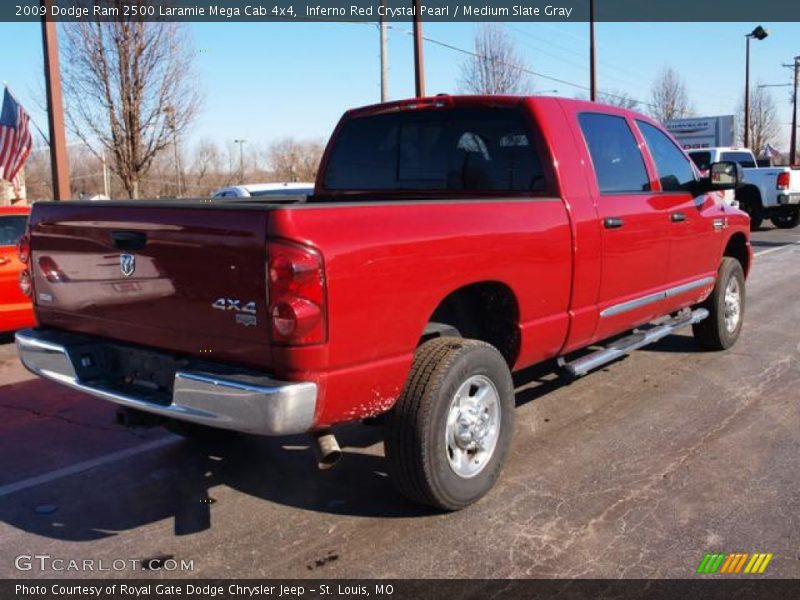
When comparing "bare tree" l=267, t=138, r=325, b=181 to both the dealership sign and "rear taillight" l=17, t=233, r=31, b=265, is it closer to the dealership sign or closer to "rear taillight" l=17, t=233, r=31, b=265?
the dealership sign

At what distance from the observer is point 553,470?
14.2 feet

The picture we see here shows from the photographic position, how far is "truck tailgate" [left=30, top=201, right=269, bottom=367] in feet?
10.2

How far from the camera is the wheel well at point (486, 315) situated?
13.6 feet

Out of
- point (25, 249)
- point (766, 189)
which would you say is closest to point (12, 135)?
point (25, 249)

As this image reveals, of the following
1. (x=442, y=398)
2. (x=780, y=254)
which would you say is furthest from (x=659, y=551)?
(x=780, y=254)

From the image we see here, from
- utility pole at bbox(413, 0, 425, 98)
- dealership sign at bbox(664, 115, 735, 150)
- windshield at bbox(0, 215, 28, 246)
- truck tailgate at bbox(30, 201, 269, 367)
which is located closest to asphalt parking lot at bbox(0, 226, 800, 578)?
truck tailgate at bbox(30, 201, 269, 367)

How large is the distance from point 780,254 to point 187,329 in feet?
47.7

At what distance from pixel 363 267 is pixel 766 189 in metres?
18.9

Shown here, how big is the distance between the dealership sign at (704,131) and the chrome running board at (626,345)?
93.9ft

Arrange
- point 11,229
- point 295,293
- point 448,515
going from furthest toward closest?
point 11,229
point 448,515
point 295,293

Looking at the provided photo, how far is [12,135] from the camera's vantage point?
538 inches

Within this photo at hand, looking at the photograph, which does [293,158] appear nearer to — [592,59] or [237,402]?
[592,59]

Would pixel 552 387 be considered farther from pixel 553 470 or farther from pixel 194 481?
pixel 194 481
